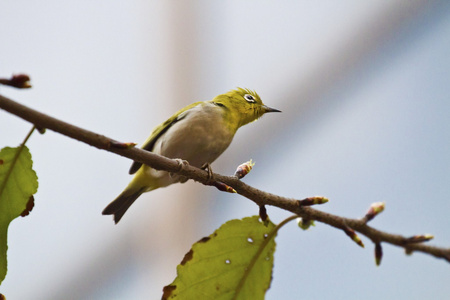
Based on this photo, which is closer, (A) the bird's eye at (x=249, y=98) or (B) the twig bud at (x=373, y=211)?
(B) the twig bud at (x=373, y=211)

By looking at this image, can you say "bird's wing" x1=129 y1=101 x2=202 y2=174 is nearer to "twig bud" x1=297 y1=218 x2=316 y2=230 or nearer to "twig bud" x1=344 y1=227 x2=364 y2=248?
"twig bud" x1=297 y1=218 x2=316 y2=230

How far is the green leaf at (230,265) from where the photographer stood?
85 cm

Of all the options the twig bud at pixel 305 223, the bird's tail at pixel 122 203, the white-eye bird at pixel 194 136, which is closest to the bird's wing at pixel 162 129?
the white-eye bird at pixel 194 136

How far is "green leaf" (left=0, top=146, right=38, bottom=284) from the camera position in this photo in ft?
2.57

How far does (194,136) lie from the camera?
1561mm

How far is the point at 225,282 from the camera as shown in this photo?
869mm

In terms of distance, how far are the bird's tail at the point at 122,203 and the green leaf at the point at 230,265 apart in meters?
0.90

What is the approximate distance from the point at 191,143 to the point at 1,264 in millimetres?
846

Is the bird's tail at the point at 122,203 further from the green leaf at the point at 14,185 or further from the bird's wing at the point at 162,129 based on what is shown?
the green leaf at the point at 14,185

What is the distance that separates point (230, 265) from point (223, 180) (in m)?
0.16

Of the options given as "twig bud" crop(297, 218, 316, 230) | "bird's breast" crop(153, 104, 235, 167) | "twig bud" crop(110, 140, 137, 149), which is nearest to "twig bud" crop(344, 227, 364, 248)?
"twig bud" crop(297, 218, 316, 230)

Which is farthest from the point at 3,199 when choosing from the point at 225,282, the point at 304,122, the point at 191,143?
the point at 304,122

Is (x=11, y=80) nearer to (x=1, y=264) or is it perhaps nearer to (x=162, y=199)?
(x=1, y=264)

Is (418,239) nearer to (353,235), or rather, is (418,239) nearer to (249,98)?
(353,235)
